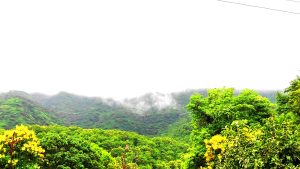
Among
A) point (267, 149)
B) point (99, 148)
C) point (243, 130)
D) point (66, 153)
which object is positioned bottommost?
point (99, 148)

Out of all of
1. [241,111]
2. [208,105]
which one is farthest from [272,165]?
[208,105]

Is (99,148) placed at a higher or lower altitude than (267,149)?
lower

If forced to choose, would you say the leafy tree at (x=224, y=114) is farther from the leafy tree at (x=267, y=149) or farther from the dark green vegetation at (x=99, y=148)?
the leafy tree at (x=267, y=149)

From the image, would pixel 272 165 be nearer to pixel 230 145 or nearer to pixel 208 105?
pixel 230 145

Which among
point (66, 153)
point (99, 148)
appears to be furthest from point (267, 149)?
point (99, 148)

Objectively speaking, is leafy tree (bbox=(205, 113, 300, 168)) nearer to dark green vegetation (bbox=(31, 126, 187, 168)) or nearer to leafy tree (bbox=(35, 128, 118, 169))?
dark green vegetation (bbox=(31, 126, 187, 168))

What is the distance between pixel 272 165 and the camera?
14164 mm

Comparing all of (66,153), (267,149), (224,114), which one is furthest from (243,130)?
(66,153)

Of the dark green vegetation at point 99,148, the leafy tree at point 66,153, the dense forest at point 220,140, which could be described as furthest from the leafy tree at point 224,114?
the leafy tree at point 66,153

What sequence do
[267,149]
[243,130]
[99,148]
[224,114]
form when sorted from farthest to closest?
1. [99,148]
2. [224,114]
3. [243,130]
4. [267,149]

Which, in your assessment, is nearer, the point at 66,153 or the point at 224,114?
the point at 224,114

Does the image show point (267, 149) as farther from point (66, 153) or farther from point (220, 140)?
point (66, 153)

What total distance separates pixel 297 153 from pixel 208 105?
25.1 metres

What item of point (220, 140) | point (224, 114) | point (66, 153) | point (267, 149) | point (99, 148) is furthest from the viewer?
point (99, 148)
